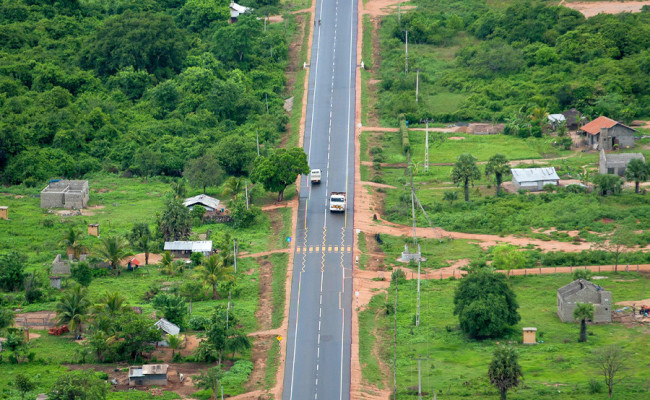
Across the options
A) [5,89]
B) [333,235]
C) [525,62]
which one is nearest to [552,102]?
[525,62]

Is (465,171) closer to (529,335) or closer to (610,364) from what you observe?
(529,335)

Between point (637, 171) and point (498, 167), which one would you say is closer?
point (637, 171)

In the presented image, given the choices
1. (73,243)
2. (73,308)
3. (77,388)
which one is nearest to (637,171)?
(73,243)

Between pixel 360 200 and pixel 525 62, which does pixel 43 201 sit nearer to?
pixel 360 200

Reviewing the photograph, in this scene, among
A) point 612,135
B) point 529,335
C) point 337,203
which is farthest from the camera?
point 612,135

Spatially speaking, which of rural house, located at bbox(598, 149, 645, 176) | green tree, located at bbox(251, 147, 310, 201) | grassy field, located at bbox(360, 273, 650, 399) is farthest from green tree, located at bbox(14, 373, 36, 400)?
rural house, located at bbox(598, 149, 645, 176)

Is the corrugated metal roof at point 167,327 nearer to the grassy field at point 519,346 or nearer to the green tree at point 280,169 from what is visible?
the grassy field at point 519,346
